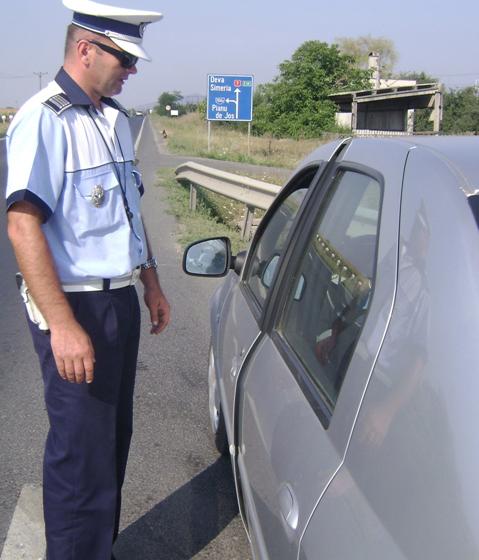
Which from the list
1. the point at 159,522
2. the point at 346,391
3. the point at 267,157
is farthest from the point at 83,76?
the point at 267,157

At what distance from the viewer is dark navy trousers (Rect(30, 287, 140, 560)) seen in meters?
2.26

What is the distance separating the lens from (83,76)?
2240 millimetres

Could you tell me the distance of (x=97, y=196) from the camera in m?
2.20

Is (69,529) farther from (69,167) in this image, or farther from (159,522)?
(69,167)

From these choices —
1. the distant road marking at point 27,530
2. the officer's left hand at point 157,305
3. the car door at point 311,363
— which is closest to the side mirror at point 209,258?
the officer's left hand at point 157,305

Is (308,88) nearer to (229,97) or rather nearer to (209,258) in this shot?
(229,97)

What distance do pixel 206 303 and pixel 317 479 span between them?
5372 millimetres

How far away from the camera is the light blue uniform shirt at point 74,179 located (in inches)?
81.0

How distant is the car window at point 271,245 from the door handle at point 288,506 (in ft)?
3.21

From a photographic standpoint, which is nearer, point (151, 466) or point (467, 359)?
point (467, 359)

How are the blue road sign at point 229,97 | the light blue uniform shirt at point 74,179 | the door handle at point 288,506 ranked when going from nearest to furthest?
the door handle at point 288,506, the light blue uniform shirt at point 74,179, the blue road sign at point 229,97

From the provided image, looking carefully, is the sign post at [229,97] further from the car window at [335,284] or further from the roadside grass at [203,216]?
the car window at [335,284]

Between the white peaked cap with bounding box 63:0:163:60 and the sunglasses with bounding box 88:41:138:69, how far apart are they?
0.06ft

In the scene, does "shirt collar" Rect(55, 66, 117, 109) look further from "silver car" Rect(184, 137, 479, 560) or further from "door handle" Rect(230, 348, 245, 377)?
"door handle" Rect(230, 348, 245, 377)
